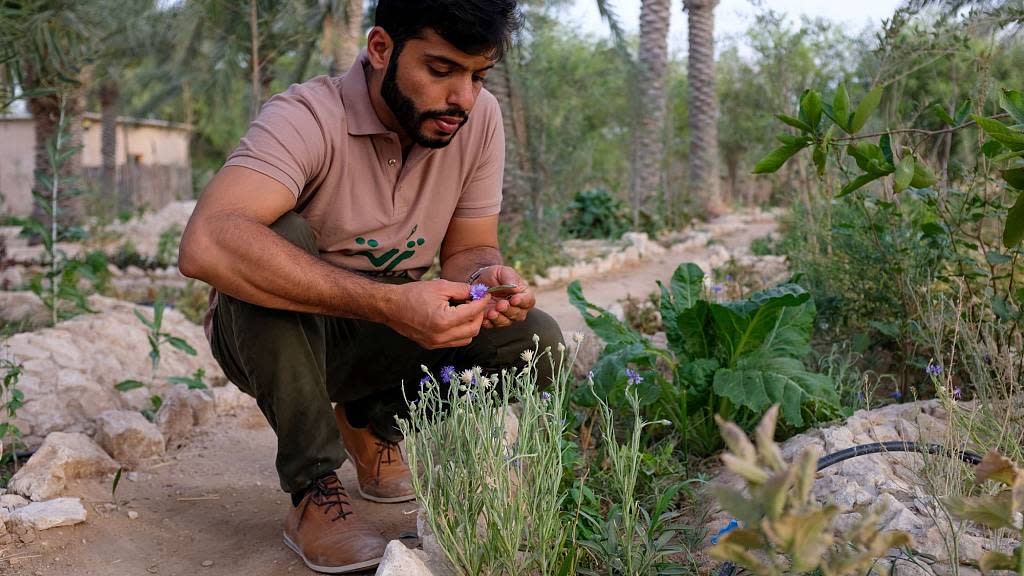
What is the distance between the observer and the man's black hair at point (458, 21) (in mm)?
2293

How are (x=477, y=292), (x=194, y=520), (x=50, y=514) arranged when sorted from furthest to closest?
1. (x=194, y=520)
2. (x=50, y=514)
3. (x=477, y=292)

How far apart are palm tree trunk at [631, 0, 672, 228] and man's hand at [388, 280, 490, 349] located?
32.2 feet

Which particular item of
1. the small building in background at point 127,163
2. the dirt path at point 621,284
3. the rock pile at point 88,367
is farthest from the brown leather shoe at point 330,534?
the small building in background at point 127,163

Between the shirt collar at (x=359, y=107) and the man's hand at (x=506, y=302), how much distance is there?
1.79ft

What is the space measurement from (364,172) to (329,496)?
934 mm

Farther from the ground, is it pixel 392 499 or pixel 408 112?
pixel 408 112

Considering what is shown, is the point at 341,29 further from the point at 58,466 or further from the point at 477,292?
the point at 477,292

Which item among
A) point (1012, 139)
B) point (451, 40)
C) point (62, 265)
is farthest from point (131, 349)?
point (1012, 139)

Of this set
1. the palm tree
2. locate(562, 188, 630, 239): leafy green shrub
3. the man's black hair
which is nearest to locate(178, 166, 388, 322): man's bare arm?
the man's black hair

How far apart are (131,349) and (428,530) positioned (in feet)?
9.43

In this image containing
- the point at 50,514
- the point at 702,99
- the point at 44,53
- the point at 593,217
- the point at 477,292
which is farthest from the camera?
the point at 702,99

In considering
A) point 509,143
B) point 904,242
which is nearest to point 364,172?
point 904,242

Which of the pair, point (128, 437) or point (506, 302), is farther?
point (128, 437)

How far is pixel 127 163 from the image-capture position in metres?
20.3
